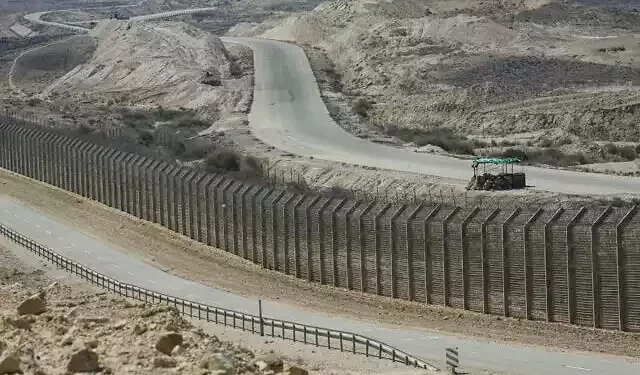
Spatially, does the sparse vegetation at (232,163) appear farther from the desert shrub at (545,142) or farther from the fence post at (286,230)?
the fence post at (286,230)

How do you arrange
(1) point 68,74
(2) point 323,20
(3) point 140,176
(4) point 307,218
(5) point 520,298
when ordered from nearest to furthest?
(5) point 520,298 < (4) point 307,218 < (3) point 140,176 < (1) point 68,74 < (2) point 323,20

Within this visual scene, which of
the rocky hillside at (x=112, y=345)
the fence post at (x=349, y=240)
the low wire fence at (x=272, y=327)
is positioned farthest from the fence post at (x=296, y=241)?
the rocky hillside at (x=112, y=345)

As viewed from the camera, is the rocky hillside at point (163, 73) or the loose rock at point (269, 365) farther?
the rocky hillside at point (163, 73)

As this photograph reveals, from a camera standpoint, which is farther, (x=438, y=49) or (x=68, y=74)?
(x=68, y=74)

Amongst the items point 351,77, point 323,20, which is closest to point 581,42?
point 351,77

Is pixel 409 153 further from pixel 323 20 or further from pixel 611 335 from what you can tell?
pixel 323 20

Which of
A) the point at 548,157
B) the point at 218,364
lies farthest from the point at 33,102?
the point at 218,364

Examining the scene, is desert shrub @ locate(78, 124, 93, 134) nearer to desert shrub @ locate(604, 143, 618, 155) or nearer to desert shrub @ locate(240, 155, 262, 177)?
desert shrub @ locate(240, 155, 262, 177)
